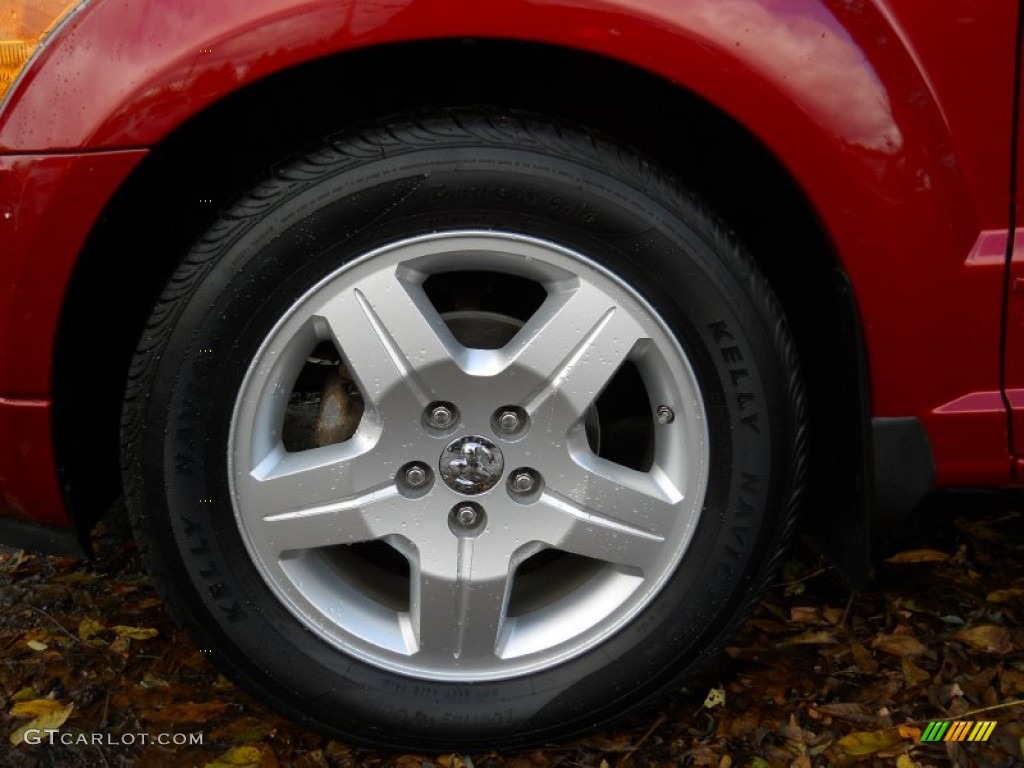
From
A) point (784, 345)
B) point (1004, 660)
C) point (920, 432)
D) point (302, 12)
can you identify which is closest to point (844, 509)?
point (920, 432)

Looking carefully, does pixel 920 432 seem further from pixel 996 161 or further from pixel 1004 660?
pixel 1004 660

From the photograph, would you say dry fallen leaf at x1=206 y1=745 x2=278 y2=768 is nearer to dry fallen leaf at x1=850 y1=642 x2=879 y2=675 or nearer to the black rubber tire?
the black rubber tire

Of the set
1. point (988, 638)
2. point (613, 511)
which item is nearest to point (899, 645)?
A: point (988, 638)

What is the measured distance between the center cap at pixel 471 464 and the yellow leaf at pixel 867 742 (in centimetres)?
80

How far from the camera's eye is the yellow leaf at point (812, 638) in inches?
78.1

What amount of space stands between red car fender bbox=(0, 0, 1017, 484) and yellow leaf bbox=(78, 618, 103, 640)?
0.93m

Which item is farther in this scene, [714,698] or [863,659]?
[863,659]

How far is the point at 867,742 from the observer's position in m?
1.70

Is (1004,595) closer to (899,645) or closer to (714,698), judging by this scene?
(899,645)

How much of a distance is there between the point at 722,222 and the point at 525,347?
37 cm

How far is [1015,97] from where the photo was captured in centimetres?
137

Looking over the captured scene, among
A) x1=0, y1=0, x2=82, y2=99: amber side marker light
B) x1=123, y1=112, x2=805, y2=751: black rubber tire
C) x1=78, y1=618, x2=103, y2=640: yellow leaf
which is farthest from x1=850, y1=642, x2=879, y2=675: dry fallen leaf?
x1=0, y1=0, x2=82, y2=99: amber side marker light

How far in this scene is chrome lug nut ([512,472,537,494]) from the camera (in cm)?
156

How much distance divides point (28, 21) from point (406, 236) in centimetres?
62
